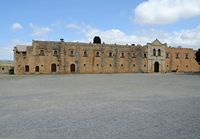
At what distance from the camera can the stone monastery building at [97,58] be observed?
56.8 m

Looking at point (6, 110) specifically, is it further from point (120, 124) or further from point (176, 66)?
point (176, 66)

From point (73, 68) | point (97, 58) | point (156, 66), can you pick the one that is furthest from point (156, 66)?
point (73, 68)

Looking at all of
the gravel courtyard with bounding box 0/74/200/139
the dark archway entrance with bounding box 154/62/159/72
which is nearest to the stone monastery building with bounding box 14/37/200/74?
the dark archway entrance with bounding box 154/62/159/72

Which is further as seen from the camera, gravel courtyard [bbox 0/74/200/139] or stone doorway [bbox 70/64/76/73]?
stone doorway [bbox 70/64/76/73]

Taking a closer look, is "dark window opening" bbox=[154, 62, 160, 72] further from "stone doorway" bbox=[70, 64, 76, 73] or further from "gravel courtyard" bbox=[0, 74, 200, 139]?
"gravel courtyard" bbox=[0, 74, 200, 139]

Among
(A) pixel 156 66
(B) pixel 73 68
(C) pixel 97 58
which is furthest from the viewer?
(A) pixel 156 66

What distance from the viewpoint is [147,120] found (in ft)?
26.0

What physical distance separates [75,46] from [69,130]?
53380 mm

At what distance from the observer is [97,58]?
61.3m

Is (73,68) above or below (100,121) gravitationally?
above

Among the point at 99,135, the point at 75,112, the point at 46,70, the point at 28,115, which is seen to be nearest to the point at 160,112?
the point at 75,112

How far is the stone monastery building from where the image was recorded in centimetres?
5684

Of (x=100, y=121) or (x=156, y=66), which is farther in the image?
(x=156, y=66)

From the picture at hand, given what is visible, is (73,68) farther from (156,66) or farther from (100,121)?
(100,121)
